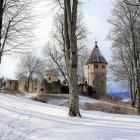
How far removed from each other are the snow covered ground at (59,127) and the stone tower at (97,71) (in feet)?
168

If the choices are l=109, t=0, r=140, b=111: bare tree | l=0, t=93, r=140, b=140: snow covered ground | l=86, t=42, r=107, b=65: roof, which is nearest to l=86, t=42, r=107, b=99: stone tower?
l=86, t=42, r=107, b=65: roof

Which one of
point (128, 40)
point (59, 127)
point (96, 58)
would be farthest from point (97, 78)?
point (59, 127)

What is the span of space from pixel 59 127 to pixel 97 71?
55962 millimetres

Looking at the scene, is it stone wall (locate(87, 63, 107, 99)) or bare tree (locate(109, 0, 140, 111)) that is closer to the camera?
bare tree (locate(109, 0, 140, 111))

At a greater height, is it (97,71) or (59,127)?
(97,71)

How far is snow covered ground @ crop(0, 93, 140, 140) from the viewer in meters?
9.71

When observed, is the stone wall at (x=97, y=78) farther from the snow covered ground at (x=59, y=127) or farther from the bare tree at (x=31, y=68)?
the snow covered ground at (x=59, y=127)

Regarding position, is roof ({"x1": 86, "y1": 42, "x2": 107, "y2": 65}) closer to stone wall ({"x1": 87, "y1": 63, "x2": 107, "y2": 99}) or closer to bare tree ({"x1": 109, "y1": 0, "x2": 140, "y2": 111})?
stone wall ({"x1": 87, "y1": 63, "x2": 107, "y2": 99})

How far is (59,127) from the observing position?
1115cm

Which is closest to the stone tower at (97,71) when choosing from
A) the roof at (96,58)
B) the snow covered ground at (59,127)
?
the roof at (96,58)

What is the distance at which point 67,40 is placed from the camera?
1636 cm

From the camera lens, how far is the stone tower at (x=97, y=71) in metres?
65.9

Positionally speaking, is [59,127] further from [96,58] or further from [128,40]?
[96,58]

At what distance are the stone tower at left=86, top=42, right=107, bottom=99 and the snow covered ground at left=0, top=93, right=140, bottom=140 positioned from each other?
5129 centimetres
